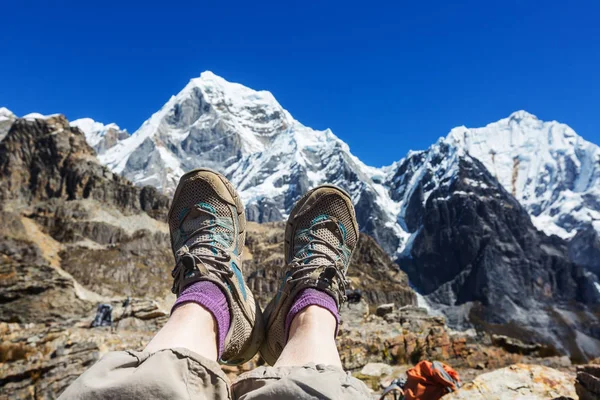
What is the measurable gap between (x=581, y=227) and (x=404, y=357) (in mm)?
185483

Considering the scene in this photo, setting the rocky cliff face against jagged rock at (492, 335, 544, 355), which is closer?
jagged rock at (492, 335, 544, 355)

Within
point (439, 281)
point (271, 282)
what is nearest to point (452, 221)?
point (439, 281)

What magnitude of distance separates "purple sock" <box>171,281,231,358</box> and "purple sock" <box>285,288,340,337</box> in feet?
1.45

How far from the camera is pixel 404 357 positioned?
24.2 feet

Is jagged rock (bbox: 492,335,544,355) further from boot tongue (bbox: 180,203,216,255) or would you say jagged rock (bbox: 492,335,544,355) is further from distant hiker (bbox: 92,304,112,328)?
distant hiker (bbox: 92,304,112,328)

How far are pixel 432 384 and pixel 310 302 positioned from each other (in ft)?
5.38

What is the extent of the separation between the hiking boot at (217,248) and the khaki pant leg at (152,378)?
0.85m

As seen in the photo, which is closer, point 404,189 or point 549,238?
point 549,238

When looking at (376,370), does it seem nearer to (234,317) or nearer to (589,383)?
(589,383)

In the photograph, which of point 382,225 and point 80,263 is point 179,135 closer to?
point 382,225

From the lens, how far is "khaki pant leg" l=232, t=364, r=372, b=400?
5.58ft

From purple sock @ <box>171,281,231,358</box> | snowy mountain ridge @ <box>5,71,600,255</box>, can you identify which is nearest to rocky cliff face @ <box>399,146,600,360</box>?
snowy mountain ridge @ <box>5,71,600,255</box>

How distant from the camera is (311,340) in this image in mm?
2408

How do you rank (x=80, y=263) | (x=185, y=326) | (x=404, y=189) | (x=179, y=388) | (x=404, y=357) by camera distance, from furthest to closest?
(x=404, y=189), (x=80, y=263), (x=404, y=357), (x=185, y=326), (x=179, y=388)
